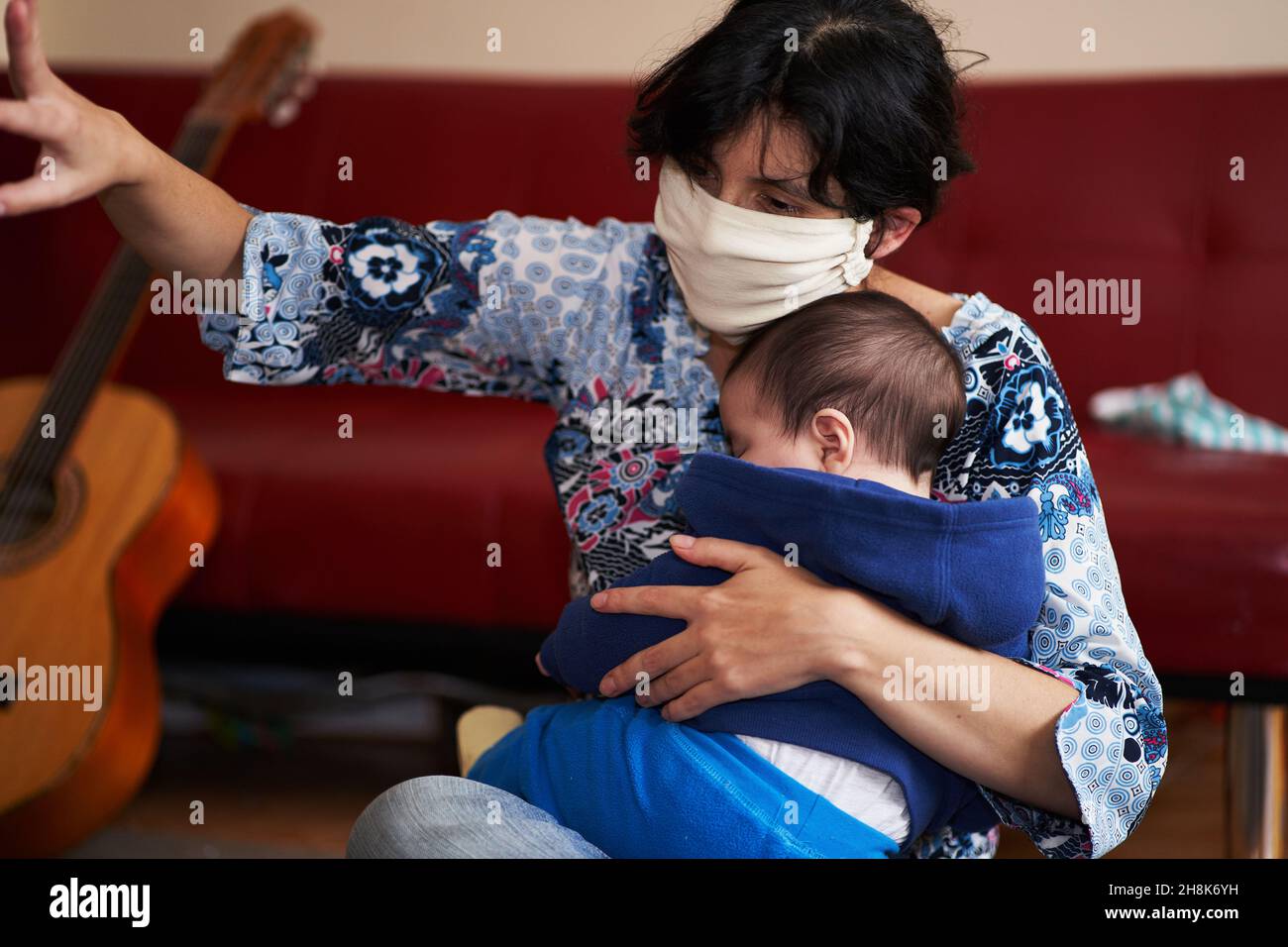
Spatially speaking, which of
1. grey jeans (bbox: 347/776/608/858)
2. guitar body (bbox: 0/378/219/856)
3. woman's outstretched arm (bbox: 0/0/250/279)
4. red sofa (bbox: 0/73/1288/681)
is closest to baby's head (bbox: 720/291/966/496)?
grey jeans (bbox: 347/776/608/858)

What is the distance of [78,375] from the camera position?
58.6 inches

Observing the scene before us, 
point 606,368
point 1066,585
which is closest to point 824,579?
point 1066,585

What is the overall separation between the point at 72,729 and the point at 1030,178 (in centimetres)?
147

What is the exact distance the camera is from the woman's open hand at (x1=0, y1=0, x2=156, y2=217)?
653mm

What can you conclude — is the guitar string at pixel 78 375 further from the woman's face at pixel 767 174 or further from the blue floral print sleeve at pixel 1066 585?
the blue floral print sleeve at pixel 1066 585

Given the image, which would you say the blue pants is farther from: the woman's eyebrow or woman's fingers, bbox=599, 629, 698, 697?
the woman's eyebrow

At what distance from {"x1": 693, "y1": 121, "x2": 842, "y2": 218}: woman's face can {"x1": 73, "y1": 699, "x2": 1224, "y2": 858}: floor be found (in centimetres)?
101

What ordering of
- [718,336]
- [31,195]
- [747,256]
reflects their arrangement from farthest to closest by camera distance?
1. [718,336]
2. [747,256]
3. [31,195]

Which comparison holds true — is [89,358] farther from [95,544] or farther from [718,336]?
[718,336]

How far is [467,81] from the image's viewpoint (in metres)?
1.98

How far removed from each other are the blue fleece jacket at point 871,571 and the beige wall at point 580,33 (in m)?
1.20

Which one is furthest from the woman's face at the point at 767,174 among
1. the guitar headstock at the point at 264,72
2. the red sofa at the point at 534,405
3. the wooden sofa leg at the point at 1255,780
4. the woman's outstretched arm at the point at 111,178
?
the guitar headstock at the point at 264,72

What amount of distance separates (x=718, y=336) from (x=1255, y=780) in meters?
0.82

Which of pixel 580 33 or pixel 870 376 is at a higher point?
pixel 580 33
